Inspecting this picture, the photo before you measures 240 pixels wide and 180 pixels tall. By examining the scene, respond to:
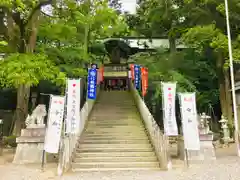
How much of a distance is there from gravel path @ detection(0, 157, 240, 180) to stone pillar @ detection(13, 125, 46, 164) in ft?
3.61

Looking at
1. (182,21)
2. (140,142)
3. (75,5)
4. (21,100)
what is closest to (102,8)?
(75,5)

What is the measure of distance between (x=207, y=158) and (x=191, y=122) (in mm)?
1874

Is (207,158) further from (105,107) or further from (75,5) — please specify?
(75,5)

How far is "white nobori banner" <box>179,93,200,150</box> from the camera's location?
9310 millimetres

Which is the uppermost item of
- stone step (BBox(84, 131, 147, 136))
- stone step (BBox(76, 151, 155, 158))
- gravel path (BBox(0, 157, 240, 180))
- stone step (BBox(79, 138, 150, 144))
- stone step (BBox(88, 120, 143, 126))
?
stone step (BBox(88, 120, 143, 126))

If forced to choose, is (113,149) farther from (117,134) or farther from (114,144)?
(117,134)

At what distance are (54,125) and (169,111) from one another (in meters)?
3.82

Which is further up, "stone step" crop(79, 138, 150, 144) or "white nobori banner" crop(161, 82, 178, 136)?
"white nobori banner" crop(161, 82, 178, 136)

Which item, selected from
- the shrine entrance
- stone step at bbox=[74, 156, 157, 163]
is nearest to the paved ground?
stone step at bbox=[74, 156, 157, 163]

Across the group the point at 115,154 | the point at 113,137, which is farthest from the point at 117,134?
the point at 115,154

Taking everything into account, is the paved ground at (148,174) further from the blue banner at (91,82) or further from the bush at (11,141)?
the blue banner at (91,82)

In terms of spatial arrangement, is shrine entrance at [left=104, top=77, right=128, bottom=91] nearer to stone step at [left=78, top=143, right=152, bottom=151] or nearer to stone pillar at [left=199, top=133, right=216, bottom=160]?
stone step at [left=78, top=143, right=152, bottom=151]

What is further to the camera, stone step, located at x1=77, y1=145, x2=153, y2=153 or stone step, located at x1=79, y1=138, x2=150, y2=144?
stone step, located at x1=79, y1=138, x2=150, y2=144

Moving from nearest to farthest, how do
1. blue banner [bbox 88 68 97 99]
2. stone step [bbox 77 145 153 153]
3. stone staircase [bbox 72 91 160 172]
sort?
1. stone staircase [bbox 72 91 160 172]
2. stone step [bbox 77 145 153 153]
3. blue banner [bbox 88 68 97 99]
